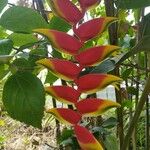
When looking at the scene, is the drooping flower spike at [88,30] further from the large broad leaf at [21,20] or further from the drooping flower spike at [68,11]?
the large broad leaf at [21,20]

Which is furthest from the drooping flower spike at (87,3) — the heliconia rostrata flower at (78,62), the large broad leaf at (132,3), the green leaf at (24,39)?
the green leaf at (24,39)

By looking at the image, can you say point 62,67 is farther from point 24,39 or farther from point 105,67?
point 24,39

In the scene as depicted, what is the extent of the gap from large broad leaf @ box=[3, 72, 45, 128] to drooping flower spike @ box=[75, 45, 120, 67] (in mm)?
100

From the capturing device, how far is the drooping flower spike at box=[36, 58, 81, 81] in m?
0.41

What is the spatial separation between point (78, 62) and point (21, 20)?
0.14 m

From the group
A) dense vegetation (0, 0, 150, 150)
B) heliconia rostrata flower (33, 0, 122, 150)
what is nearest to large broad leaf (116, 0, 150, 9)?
dense vegetation (0, 0, 150, 150)

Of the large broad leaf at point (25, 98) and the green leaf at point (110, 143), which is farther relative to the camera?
the green leaf at point (110, 143)

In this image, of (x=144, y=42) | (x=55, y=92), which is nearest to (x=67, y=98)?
(x=55, y=92)

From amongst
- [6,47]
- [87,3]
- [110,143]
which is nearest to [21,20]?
[6,47]

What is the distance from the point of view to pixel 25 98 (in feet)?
1.63

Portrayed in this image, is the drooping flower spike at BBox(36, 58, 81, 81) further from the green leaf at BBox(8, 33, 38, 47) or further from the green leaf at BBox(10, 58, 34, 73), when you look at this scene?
the green leaf at BBox(8, 33, 38, 47)

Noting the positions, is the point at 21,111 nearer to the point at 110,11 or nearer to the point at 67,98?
the point at 67,98

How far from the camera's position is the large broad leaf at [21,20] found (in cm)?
51

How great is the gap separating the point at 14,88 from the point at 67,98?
11cm
